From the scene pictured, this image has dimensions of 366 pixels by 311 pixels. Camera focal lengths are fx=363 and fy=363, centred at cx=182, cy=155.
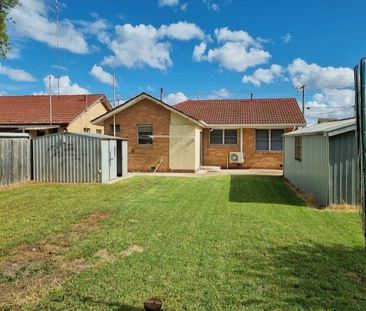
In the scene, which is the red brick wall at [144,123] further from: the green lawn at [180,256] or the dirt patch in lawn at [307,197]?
the green lawn at [180,256]

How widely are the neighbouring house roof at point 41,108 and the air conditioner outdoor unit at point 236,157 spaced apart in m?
11.7

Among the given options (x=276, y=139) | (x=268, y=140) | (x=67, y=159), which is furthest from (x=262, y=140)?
(x=67, y=159)

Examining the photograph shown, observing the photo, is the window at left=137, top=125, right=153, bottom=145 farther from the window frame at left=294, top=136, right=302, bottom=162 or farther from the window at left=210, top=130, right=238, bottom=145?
the window frame at left=294, top=136, right=302, bottom=162

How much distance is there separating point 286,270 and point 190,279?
56.1 inches

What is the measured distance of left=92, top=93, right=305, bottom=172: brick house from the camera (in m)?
20.7

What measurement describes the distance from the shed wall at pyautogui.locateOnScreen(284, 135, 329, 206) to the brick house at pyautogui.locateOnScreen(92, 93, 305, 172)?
7.13 metres

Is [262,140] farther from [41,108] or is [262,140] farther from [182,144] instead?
[41,108]

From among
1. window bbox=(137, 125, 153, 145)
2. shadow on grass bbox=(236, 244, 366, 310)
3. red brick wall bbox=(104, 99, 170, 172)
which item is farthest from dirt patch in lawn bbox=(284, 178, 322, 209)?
window bbox=(137, 125, 153, 145)

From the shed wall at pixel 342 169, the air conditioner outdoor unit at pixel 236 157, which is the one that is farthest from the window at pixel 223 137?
the shed wall at pixel 342 169

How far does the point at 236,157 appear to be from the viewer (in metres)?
22.7

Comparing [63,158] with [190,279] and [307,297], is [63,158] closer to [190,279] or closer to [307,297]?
[190,279]

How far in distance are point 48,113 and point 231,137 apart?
44.5 feet

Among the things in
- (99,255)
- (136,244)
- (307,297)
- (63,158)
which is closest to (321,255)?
(307,297)

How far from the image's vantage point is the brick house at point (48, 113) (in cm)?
2544
